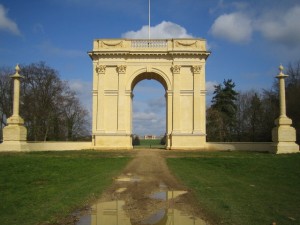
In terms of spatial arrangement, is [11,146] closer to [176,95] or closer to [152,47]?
[176,95]

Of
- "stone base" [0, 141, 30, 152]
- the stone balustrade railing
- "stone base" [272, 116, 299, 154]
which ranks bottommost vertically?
"stone base" [0, 141, 30, 152]

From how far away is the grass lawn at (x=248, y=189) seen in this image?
8.98 metres

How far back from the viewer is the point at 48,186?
1416 centimetres

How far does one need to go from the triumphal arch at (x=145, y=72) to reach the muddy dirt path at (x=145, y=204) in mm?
21782

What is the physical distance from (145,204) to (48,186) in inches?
217

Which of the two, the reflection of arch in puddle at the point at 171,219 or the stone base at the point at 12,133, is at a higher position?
the stone base at the point at 12,133


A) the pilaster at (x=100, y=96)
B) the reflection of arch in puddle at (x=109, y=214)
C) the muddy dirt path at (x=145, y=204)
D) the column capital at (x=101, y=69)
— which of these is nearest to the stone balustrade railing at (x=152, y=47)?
the column capital at (x=101, y=69)

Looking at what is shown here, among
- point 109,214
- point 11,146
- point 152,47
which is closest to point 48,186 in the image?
point 109,214

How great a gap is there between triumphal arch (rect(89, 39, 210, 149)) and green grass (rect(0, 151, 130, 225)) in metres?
14.9

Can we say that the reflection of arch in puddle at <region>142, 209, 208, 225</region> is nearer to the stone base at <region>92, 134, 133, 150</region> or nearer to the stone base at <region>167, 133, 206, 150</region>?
the stone base at <region>167, 133, 206, 150</region>

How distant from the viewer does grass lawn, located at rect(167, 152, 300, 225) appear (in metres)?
8.98

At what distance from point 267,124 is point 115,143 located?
91.6 feet

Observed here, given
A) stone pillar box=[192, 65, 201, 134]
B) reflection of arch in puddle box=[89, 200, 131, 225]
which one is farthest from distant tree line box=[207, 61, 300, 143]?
reflection of arch in puddle box=[89, 200, 131, 225]

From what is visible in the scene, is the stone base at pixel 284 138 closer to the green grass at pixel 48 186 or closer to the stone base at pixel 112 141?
the green grass at pixel 48 186
